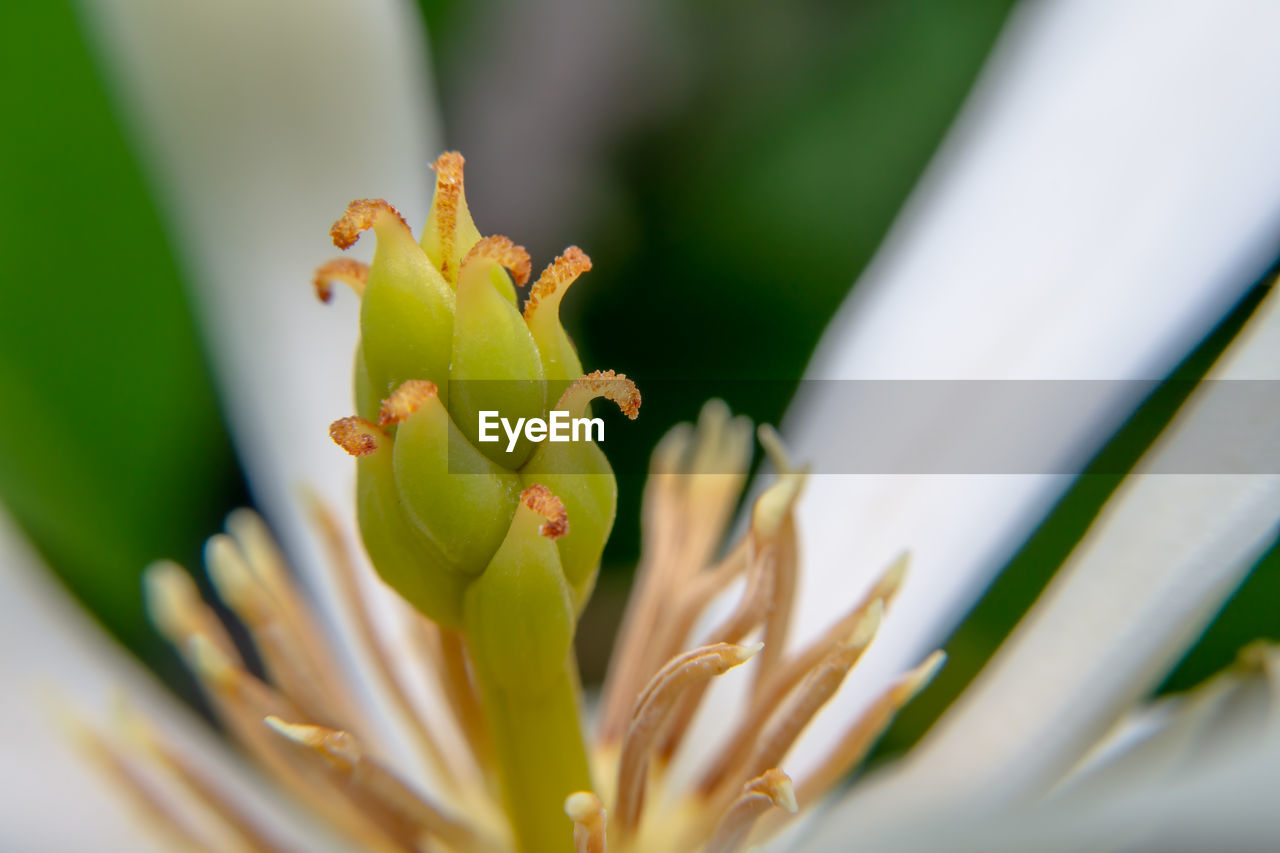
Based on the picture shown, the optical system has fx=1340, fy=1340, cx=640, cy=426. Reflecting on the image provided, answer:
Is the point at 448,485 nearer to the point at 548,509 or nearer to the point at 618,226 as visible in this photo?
the point at 548,509

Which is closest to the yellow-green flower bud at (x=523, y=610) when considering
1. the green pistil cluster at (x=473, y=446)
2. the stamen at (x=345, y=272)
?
the green pistil cluster at (x=473, y=446)

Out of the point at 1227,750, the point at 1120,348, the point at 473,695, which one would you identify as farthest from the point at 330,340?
the point at 1227,750

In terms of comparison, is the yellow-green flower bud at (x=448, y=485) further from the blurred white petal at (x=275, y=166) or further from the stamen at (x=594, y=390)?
the blurred white petal at (x=275, y=166)

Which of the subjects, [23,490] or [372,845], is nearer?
[372,845]

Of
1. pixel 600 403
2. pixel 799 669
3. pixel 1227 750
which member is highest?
pixel 600 403

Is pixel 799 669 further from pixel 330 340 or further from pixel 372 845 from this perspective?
pixel 330 340

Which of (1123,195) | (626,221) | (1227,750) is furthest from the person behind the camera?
(626,221)

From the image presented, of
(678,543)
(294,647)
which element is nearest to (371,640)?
(294,647)
